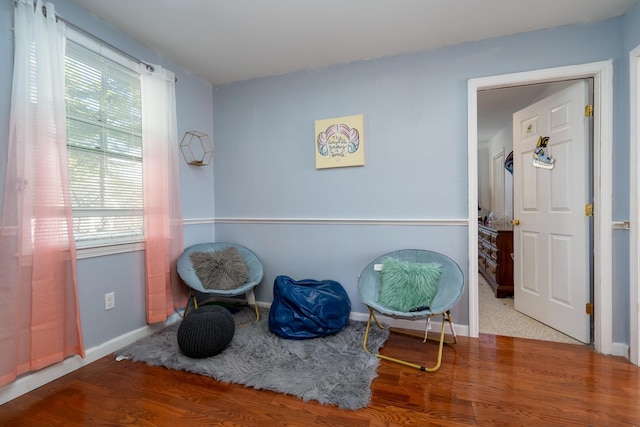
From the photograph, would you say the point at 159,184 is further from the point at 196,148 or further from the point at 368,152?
the point at 368,152

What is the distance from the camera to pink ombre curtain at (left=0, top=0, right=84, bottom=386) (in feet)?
4.91

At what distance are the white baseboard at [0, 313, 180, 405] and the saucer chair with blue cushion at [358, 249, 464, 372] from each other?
1780mm

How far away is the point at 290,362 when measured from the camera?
1885 mm

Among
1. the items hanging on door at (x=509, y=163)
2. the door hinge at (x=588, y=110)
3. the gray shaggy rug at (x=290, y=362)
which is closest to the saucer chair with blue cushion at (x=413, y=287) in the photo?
the gray shaggy rug at (x=290, y=362)

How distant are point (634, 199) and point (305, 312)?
2.34 metres

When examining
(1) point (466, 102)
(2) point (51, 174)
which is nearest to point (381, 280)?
(1) point (466, 102)

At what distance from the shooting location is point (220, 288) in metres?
2.41

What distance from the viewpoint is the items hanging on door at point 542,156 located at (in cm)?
239

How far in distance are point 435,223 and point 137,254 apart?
2434 mm

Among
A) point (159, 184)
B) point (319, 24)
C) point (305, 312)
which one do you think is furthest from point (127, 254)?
point (319, 24)

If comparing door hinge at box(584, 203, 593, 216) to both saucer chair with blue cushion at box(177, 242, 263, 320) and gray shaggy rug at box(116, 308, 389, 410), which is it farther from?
saucer chair with blue cushion at box(177, 242, 263, 320)

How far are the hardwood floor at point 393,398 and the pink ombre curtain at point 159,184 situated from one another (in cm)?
56

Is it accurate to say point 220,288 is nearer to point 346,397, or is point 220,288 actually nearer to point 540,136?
point 346,397

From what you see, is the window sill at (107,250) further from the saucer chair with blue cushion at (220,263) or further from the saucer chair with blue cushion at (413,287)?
the saucer chair with blue cushion at (413,287)
